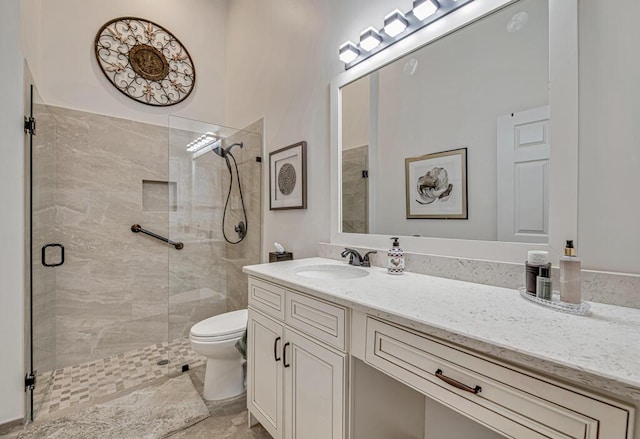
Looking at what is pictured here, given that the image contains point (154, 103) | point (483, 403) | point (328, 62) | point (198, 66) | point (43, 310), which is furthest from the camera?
point (198, 66)

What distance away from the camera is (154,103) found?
2729 mm

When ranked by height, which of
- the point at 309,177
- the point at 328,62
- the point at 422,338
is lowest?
the point at 422,338

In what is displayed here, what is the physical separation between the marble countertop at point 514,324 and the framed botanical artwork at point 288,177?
3.42ft

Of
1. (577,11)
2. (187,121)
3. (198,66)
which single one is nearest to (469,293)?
(577,11)

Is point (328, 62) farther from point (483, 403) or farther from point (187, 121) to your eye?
point (483, 403)

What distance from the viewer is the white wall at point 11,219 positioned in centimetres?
158

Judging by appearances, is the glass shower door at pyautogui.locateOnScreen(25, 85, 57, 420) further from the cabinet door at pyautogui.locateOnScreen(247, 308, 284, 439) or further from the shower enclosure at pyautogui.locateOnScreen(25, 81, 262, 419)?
the cabinet door at pyautogui.locateOnScreen(247, 308, 284, 439)

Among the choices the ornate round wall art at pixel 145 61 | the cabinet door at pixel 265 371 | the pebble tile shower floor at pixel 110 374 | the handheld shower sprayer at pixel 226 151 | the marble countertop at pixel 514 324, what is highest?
the ornate round wall art at pixel 145 61

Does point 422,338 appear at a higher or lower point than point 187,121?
lower

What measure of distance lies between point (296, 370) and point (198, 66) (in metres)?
3.15

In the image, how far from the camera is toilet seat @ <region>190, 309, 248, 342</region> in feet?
5.80

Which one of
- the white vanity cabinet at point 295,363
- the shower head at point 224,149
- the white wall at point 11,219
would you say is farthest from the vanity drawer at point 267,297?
the shower head at point 224,149

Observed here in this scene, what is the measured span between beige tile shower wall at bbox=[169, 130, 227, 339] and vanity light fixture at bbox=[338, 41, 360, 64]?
5.05ft

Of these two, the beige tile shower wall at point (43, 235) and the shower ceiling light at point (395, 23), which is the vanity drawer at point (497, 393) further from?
the beige tile shower wall at point (43, 235)
